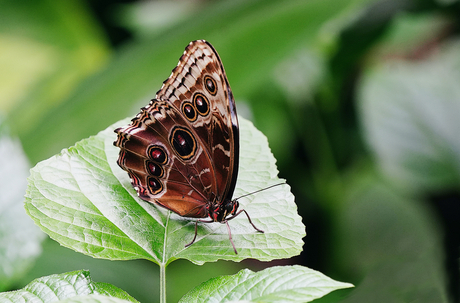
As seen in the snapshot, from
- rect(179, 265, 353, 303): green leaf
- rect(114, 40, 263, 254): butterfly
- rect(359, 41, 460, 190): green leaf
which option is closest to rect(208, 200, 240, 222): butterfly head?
rect(114, 40, 263, 254): butterfly

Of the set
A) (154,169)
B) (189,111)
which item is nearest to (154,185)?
(154,169)

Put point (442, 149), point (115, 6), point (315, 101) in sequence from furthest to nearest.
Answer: point (115, 6) → point (315, 101) → point (442, 149)

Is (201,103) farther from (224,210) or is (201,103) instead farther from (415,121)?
(415,121)

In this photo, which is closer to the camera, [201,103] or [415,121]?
[201,103]

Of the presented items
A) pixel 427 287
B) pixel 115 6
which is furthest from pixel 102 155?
pixel 115 6

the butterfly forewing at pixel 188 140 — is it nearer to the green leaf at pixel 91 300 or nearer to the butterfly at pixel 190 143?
the butterfly at pixel 190 143

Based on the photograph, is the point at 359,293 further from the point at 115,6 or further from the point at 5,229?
the point at 115,6
